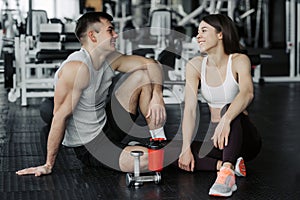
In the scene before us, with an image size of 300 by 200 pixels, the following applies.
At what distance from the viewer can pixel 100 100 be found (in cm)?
221

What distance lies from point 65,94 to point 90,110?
6.8 inches

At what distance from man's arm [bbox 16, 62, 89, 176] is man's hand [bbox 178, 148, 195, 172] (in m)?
0.47

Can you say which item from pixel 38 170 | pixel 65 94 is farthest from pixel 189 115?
pixel 38 170

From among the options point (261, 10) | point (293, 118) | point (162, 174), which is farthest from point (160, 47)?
point (261, 10)

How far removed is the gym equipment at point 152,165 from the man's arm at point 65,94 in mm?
292

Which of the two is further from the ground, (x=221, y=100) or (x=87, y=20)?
(x=87, y=20)

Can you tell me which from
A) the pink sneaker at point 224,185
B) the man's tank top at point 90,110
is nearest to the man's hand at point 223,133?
the pink sneaker at point 224,185

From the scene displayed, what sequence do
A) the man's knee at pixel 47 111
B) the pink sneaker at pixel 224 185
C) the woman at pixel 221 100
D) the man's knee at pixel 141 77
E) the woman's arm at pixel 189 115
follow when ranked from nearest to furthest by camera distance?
the pink sneaker at pixel 224 185
the woman at pixel 221 100
the woman's arm at pixel 189 115
the man's knee at pixel 141 77
the man's knee at pixel 47 111

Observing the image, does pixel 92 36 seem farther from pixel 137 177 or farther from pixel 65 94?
pixel 137 177

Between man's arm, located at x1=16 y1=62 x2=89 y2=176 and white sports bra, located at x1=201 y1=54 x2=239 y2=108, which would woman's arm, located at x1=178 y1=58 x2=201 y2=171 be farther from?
man's arm, located at x1=16 y1=62 x2=89 y2=176

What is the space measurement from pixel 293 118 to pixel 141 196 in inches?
76.8

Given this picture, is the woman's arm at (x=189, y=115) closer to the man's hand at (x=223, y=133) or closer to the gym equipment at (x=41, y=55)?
the man's hand at (x=223, y=133)

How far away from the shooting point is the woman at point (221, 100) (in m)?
2.02

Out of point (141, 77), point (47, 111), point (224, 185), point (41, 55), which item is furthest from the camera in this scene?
point (41, 55)
